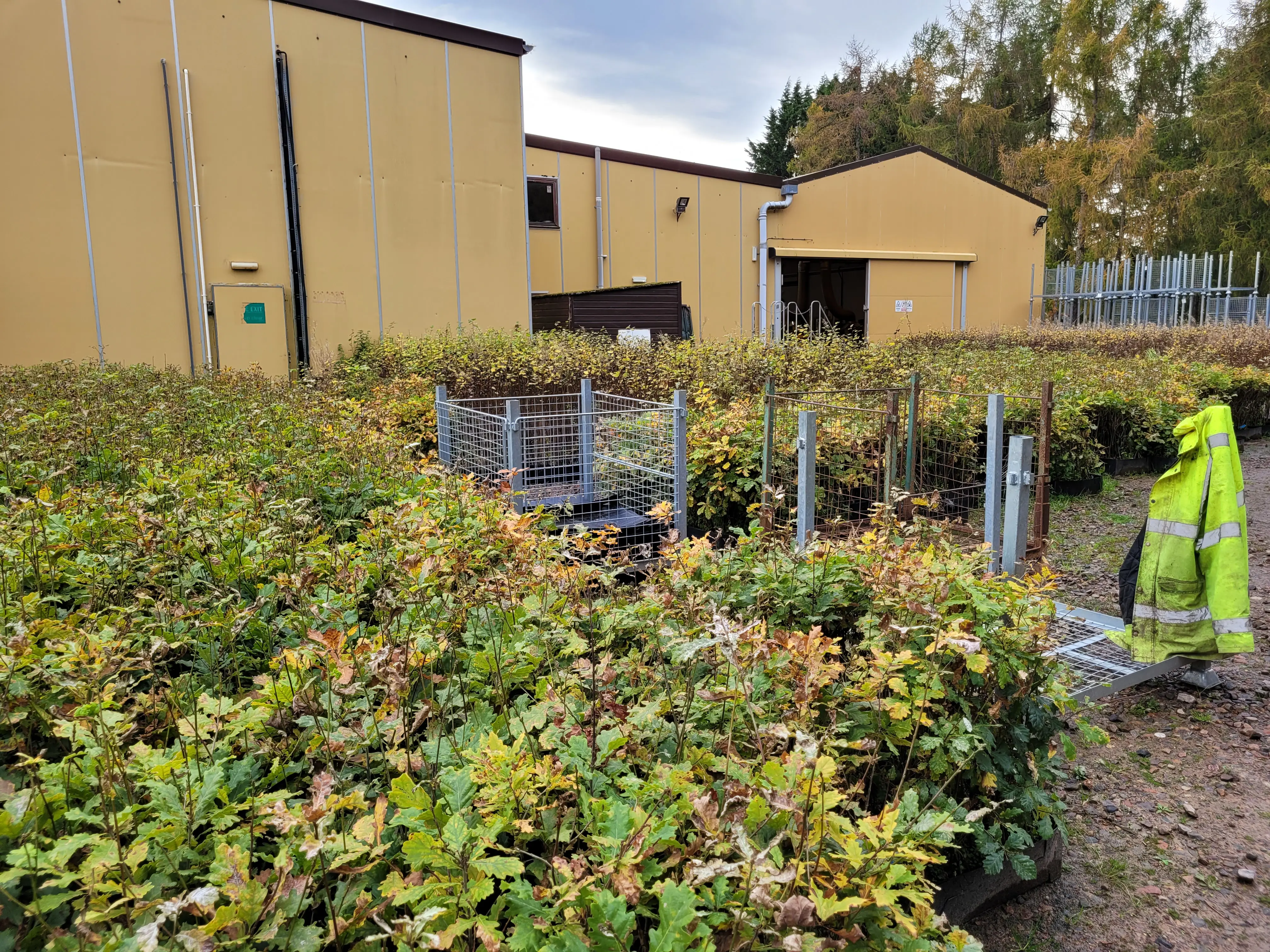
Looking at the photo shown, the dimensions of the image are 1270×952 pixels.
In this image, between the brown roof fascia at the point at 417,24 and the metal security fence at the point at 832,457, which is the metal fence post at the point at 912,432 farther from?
the brown roof fascia at the point at 417,24

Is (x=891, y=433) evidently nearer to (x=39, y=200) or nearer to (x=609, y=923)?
(x=609, y=923)

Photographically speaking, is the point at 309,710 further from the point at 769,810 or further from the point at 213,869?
the point at 769,810

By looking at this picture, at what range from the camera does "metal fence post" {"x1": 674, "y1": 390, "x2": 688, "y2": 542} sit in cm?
565

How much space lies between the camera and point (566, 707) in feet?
6.30

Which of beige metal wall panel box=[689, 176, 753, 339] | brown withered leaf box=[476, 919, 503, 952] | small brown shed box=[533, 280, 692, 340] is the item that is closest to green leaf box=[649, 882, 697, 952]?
brown withered leaf box=[476, 919, 503, 952]

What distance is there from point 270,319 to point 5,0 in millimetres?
4810

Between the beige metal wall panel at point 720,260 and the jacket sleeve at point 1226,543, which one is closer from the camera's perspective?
the jacket sleeve at point 1226,543

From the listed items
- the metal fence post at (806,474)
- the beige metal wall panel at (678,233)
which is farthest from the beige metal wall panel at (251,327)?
the metal fence post at (806,474)

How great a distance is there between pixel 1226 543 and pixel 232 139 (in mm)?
12929

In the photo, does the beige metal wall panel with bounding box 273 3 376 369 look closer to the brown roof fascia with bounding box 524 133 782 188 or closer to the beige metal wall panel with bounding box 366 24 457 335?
the beige metal wall panel with bounding box 366 24 457 335

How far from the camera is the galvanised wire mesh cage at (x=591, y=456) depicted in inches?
225

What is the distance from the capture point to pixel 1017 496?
13.8ft

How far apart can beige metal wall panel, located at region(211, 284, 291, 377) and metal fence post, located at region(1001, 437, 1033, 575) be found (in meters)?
10.5

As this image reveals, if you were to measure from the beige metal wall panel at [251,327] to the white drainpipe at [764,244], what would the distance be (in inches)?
443
